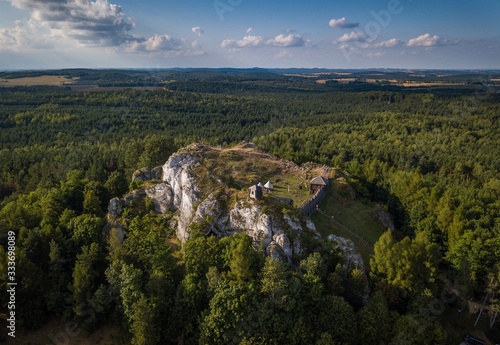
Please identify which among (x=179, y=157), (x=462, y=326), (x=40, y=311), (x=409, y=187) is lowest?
(x=462, y=326)

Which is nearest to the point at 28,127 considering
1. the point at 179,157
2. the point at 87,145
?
the point at 87,145

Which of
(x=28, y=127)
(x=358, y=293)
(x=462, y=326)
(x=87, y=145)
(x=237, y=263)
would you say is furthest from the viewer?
(x=28, y=127)

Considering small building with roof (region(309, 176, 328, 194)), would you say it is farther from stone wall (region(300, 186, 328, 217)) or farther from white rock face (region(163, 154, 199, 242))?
white rock face (region(163, 154, 199, 242))

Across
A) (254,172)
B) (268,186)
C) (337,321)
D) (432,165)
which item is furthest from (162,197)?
(432,165)

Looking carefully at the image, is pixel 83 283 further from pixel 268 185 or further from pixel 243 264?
pixel 268 185

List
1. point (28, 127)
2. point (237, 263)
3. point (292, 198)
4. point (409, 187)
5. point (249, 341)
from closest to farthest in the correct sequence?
point (249, 341) < point (237, 263) < point (292, 198) < point (409, 187) < point (28, 127)

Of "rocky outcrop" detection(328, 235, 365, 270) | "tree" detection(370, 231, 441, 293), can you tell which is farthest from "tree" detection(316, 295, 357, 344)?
"tree" detection(370, 231, 441, 293)

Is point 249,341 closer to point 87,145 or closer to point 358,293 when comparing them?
point 358,293

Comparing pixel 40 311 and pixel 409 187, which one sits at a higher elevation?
pixel 409 187

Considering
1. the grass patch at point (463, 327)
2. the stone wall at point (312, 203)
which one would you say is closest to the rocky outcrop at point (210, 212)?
the stone wall at point (312, 203)
